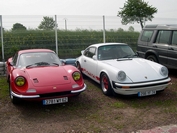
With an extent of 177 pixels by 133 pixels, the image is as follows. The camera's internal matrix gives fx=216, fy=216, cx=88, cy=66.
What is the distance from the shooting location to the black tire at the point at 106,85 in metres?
5.67

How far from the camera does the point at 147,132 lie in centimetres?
384

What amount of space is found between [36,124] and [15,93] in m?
0.93

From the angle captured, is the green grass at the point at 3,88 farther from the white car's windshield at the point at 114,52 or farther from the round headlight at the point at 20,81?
the white car's windshield at the point at 114,52

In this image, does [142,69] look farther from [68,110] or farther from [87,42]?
[87,42]

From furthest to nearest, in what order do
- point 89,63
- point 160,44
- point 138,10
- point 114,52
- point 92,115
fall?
point 138,10, point 160,44, point 89,63, point 114,52, point 92,115

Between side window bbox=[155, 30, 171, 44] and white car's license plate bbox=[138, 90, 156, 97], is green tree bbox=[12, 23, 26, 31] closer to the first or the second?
side window bbox=[155, 30, 171, 44]

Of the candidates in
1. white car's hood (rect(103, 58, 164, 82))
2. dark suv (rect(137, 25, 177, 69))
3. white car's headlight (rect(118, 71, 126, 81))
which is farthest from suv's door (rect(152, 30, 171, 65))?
white car's headlight (rect(118, 71, 126, 81))

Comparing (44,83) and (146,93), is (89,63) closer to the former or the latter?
(146,93)

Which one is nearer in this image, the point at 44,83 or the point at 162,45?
the point at 44,83

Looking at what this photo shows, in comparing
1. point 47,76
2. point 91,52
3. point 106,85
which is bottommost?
point 106,85

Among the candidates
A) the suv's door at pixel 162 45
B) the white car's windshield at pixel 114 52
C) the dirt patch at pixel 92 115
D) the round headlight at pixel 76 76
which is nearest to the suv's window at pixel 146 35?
the suv's door at pixel 162 45

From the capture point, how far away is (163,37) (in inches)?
319

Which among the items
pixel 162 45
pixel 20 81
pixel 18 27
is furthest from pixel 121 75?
pixel 18 27

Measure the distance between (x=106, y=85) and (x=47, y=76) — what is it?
178cm
